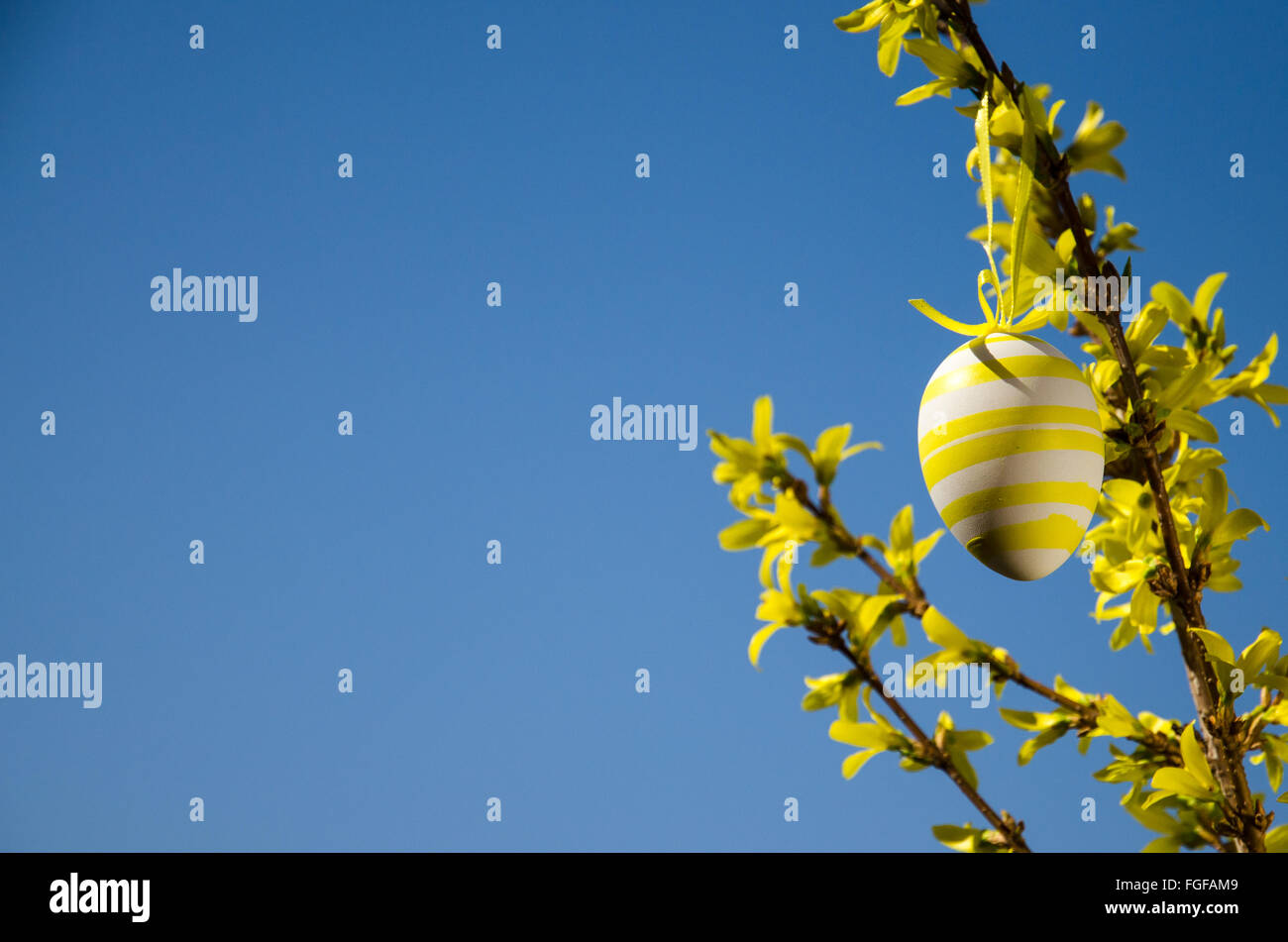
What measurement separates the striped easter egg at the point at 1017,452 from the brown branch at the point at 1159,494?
113 mm

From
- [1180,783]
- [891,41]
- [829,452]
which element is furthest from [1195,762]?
[891,41]

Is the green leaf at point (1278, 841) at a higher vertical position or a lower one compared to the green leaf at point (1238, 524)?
lower

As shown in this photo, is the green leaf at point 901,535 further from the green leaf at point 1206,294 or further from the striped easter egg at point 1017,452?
the green leaf at point 1206,294

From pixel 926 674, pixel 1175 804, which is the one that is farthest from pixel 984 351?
pixel 1175 804

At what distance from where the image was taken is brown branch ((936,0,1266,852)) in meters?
→ 0.93

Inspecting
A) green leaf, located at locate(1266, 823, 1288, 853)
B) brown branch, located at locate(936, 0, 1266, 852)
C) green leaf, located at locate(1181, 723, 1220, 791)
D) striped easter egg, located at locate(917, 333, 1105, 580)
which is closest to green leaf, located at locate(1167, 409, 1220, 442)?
brown branch, located at locate(936, 0, 1266, 852)

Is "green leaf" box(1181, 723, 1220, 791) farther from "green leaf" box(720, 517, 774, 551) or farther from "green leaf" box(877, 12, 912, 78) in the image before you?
"green leaf" box(877, 12, 912, 78)

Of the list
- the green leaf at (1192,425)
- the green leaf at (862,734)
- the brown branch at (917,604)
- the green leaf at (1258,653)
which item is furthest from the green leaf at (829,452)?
the green leaf at (1258,653)

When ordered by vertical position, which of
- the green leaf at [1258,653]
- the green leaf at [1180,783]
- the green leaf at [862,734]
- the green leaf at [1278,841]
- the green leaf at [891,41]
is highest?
the green leaf at [891,41]

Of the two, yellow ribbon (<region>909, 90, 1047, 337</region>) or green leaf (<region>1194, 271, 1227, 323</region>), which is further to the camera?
green leaf (<region>1194, 271, 1227, 323</region>)

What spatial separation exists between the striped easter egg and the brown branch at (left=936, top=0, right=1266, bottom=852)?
0.37 ft

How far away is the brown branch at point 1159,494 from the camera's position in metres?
0.93
